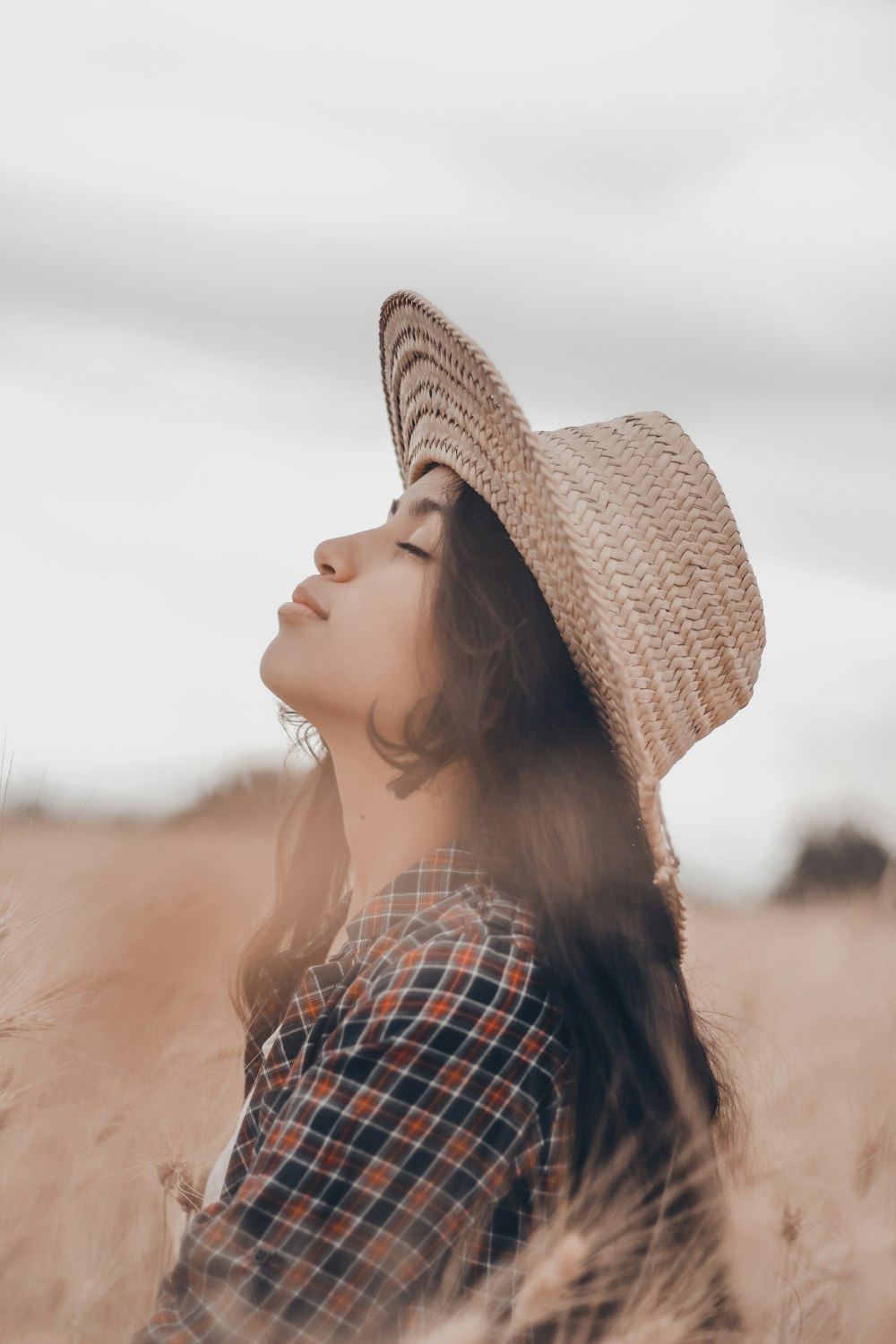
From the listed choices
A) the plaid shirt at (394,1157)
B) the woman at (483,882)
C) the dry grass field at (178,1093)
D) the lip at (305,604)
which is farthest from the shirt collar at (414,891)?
the dry grass field at (178,1093)

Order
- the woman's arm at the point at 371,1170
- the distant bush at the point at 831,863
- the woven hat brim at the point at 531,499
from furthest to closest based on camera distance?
1. the distant bush at the point at 831,863
2. the woven hat brim at the point at 531,499
3. the woman's arm at the point at 371,1170

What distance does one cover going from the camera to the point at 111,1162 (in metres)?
1.79

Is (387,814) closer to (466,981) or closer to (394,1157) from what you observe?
(466,981)

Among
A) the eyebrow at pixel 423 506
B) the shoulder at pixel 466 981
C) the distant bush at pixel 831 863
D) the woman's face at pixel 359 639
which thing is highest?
the eyebrow at pixel 423 506

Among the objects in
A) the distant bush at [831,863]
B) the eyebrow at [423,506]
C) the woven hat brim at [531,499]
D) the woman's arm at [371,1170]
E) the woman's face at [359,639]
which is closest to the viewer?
the woman's arm at [371,1170]

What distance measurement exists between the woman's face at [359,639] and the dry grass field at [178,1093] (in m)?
0.46

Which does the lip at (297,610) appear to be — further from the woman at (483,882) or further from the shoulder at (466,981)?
the shoulder at (466,981)

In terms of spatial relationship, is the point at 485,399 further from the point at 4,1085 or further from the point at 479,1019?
the point at 4,1085

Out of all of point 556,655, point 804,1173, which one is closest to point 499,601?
point 556,655

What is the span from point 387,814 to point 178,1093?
0.67 meters

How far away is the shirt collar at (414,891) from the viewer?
1.51 meters

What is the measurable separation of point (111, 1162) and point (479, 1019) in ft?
2.64

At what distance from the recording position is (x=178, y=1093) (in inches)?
78.4

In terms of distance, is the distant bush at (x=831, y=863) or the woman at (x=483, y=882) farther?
the distant bush at (x=831, y=863)
